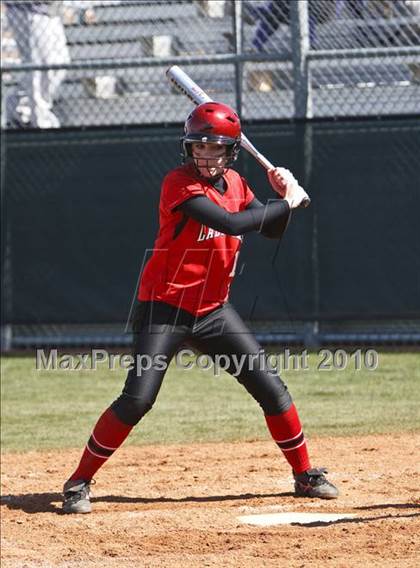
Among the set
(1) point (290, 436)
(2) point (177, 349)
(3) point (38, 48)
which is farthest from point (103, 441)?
(3) point (38, 48)

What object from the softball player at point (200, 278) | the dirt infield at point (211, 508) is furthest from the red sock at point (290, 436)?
the dirt infield at point (211, 508)

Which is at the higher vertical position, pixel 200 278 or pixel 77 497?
pixel 200 278

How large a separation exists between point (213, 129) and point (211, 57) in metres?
5.61

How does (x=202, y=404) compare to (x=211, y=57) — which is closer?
(x=202, y=404)

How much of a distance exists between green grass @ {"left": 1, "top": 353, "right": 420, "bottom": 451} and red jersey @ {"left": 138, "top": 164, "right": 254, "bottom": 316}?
227 cm

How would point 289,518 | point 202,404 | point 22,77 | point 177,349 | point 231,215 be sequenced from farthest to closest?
point 22,77 < point 202,404 < point 177,349 < point 289,518 < point 231,215

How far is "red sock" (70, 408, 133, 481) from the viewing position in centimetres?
539

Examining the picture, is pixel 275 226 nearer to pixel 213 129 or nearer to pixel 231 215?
pixel 231 215

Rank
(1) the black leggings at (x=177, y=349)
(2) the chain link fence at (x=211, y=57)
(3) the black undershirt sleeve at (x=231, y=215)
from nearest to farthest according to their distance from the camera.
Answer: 1. (3) the black undershirt sleeve at (x=231, y=215)
2. (1) the black leggings at (x=177, y=349)
3. (2) the chain link fence at (x=211, y=57)

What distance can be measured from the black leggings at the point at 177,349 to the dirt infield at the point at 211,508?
0.55 meters

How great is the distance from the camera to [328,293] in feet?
34.2

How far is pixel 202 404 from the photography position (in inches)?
339

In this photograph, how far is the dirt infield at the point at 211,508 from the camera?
14.9 feet

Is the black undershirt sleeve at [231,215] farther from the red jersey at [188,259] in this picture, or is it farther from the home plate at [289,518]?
the home plate at [289,518]
